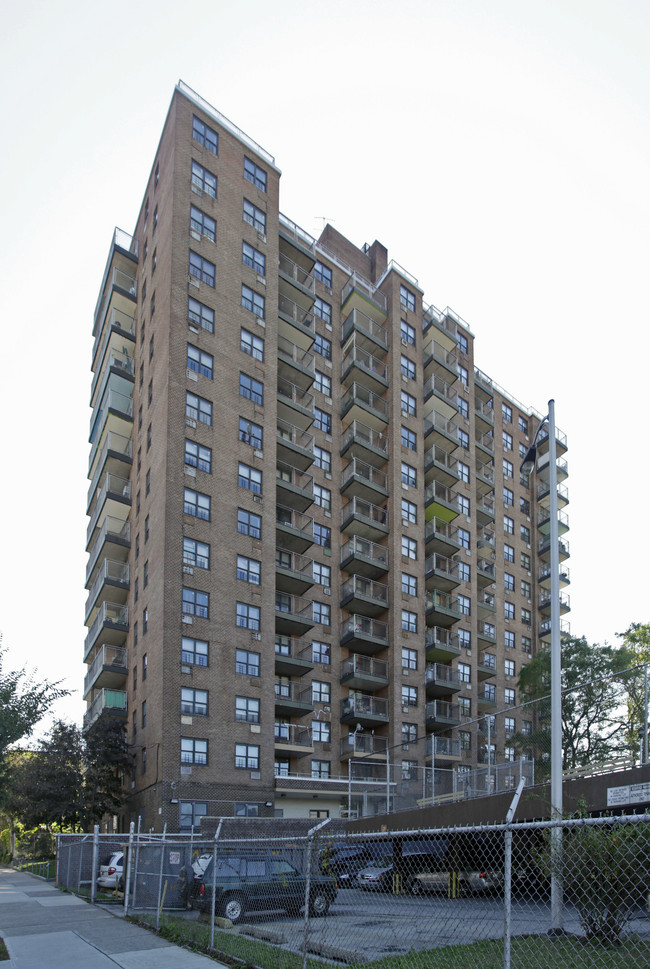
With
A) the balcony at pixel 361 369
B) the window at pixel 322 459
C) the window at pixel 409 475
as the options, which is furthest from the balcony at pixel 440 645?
the balcony at pixel 361 369

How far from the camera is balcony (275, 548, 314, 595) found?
143ft

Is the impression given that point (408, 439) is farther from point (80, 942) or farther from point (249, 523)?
point (80, 942)

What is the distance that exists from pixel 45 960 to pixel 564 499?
6211 centimetres

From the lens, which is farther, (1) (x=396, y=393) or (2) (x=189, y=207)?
(1) (x=396, y=393)

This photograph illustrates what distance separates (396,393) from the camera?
53.6 meters

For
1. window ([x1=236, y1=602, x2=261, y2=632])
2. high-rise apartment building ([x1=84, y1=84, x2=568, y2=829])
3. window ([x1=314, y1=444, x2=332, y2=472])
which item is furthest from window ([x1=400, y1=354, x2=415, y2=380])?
window ([x1=236, y1=602, x2=261, y2=632])

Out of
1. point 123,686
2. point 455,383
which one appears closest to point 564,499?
point 455,383

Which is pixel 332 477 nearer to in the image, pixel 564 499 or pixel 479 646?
pixel 479 646

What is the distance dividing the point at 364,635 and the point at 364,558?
439 centimetres

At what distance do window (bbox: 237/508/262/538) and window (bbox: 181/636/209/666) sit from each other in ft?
19.8

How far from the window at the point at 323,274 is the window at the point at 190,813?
32591 millimetres

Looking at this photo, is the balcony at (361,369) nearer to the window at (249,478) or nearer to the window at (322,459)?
the window at (322,459)

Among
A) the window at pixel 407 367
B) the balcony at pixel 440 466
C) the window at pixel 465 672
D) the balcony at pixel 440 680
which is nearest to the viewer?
the balcony at pixel 440 680

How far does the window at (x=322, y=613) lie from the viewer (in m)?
46.7
